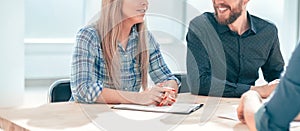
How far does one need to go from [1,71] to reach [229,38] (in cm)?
153

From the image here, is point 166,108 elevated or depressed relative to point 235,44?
depressed

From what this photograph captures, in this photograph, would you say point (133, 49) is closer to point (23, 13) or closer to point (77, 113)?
point (77, 113)

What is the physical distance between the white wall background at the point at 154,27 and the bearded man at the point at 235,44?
2.51 ft

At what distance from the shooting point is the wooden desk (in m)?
1.60

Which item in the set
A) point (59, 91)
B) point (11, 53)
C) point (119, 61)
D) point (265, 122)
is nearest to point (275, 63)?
point (119, 61)

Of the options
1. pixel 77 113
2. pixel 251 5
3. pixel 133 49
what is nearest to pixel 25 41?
pixel 133 49

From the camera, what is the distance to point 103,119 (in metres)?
1.70

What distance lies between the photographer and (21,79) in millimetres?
3359

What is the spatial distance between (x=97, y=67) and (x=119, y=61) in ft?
0.47

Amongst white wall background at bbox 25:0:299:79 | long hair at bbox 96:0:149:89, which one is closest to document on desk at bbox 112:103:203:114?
long hair at bbox 96:0:149:89

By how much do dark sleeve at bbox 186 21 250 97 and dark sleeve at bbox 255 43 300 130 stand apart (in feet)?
5.27

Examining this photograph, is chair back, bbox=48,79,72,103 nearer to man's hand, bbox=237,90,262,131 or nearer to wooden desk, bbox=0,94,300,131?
wooden desk, bbox=0,94,300,131

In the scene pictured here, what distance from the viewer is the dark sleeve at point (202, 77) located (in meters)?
2.50

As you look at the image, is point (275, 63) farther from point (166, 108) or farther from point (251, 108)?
point (251, 108)
